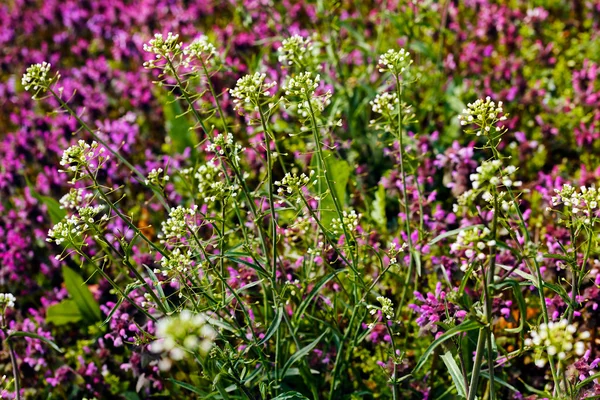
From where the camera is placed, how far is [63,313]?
10.6 feet

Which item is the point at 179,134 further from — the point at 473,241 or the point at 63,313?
the point at 473,241

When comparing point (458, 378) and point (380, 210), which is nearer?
point (458, 378)

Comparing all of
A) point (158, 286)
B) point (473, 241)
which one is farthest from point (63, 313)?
point (473, 241)

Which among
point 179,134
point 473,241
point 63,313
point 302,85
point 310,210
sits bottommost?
point 473,241

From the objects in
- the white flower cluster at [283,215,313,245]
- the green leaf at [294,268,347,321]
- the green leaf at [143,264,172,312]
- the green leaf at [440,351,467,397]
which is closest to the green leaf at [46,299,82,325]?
the white flower cluster at [283,215,313,245]

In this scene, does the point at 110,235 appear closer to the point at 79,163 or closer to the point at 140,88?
the point at 140,88

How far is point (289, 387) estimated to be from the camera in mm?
2408

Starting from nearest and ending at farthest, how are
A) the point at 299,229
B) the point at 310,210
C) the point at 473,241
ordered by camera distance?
the point at 473,241
the point at 310,210
the point at 299,229

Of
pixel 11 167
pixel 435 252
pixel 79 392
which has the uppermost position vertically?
pixel 11 167

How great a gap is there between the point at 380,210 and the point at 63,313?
1708 mm

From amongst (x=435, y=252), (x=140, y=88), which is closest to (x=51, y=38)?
(x=140, y=88)

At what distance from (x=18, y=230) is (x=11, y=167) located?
0.66 meters

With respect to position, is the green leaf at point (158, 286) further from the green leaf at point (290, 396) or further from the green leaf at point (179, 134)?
the green leaf at point (179, 134)

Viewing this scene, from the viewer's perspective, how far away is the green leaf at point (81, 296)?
3.20 metres
